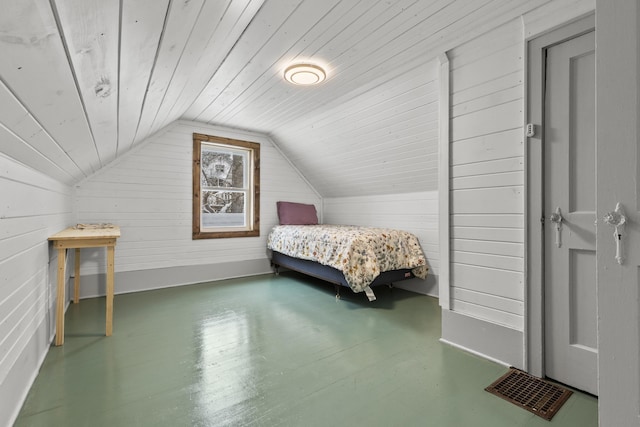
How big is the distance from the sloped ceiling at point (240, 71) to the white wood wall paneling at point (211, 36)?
10mm

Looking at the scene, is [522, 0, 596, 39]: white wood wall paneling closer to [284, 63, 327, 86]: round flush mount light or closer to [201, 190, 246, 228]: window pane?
[284, 63, 327, 86]: round flush mount light

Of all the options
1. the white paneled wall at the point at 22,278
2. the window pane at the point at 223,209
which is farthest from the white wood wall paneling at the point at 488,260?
the window pane at the point at 223,209

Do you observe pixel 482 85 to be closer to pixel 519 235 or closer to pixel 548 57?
pixel 548 57

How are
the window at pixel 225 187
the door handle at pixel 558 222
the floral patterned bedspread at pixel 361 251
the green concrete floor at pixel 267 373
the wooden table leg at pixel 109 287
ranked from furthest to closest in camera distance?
the window at pixel 225 187, the floral patterned bedspread at pixel 361 251, the wooden table leg at pixel 109 287, the door handle at pixel 558 222, the green concrete floor at pixel 267 373

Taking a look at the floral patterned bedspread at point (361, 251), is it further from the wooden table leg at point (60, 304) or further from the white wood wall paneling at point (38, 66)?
the white wood wall paneling at point (38, 66)

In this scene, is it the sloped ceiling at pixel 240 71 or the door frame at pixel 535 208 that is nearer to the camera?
the sloped ceiling at pixel 240 71

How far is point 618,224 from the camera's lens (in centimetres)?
88

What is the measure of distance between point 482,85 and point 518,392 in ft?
6.18

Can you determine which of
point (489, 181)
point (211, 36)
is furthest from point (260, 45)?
point (489, 181)

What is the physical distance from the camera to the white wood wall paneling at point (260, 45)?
1.75m

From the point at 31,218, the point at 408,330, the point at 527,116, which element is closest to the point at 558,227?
the point at 527,116

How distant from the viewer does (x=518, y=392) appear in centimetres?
165

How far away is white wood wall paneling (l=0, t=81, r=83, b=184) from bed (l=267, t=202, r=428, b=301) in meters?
2.37

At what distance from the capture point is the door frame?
1.78m
